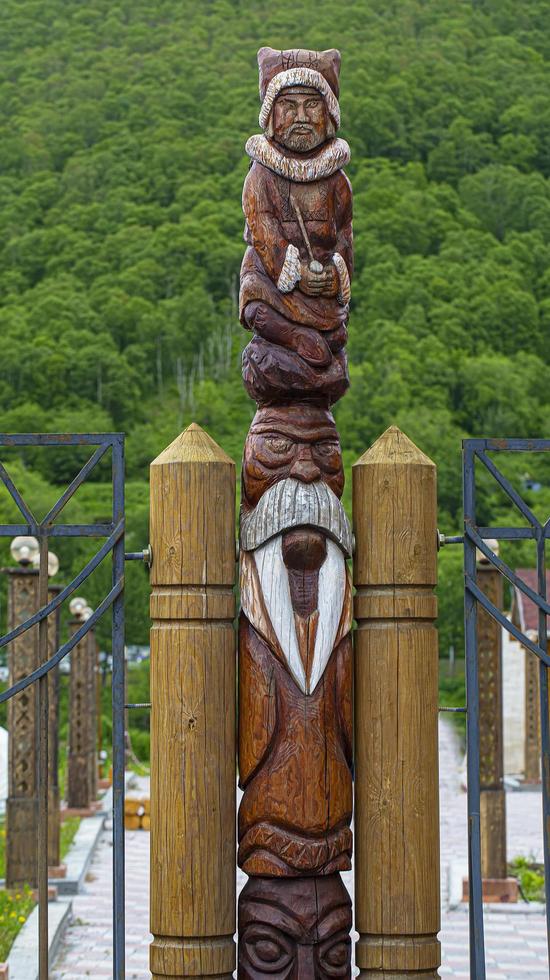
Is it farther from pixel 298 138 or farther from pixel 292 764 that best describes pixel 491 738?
pixel 298 138

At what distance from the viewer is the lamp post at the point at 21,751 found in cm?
1200

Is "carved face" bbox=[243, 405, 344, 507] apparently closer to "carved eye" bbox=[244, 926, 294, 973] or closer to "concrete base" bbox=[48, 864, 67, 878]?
"carved eye" bbox=[244, 926, 294, 973]

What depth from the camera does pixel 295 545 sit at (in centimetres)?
523

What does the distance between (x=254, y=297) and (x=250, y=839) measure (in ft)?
7.07

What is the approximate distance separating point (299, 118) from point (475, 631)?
2.22 metres

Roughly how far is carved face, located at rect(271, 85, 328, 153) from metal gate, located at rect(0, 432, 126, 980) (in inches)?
57.9

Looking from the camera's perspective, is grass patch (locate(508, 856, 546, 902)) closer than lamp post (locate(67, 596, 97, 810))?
Yes

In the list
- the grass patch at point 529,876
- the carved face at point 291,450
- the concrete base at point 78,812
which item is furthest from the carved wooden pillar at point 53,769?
the carved face at point 291,450

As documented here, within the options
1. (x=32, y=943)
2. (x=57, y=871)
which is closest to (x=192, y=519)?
(x=32, y=943)

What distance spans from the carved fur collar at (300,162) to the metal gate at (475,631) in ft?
4.28

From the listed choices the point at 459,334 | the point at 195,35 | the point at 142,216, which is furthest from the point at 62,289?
the point at 195,35

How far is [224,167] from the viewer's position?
71625 mm

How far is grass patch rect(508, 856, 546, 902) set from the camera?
12.1 meters

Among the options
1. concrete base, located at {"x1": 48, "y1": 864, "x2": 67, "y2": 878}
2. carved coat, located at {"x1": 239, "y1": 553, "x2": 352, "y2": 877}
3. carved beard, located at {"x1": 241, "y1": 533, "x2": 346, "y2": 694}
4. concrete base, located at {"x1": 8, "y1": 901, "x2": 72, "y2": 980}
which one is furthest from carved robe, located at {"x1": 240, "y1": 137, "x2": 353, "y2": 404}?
concrete base, located at {"x1": 48, "y1": 864, "x2": 67, "y2": 878}
